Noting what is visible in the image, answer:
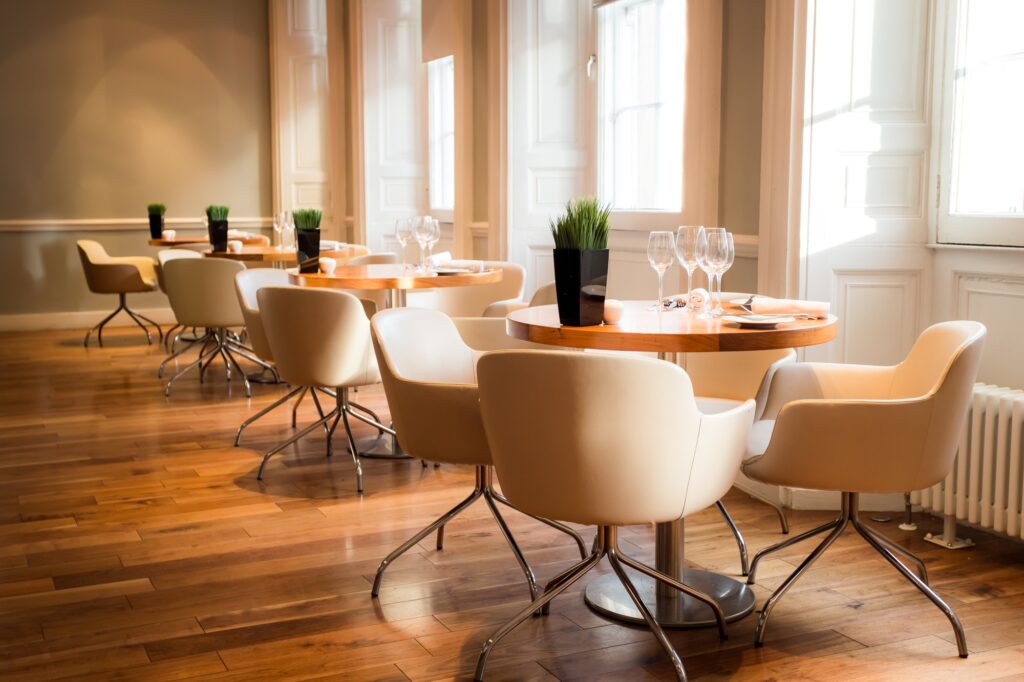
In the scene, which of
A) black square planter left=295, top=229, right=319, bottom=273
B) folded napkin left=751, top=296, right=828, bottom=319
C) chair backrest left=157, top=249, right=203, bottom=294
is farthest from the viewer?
chair backrest left=157, top=249, right=203, bottom=294

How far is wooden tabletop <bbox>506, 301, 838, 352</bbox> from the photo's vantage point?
2.62 m

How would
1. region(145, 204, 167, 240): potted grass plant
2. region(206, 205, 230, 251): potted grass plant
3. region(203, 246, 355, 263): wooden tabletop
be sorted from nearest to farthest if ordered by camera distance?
region(203, 246, 355, 263): wooden tabletop < region(206, 205, 230, 251): potted grass plant < region(145, 204, 167, 240): potted grass plant

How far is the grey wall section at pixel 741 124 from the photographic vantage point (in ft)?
14.0

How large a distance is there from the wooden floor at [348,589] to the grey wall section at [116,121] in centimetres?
512

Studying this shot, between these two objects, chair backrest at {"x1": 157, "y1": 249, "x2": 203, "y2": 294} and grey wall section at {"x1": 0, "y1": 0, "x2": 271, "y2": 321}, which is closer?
chair backrest at {"x1": 157, "y1": 249, "x2": 203, "y2": 294}

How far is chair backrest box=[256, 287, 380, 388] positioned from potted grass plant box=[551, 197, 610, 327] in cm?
168

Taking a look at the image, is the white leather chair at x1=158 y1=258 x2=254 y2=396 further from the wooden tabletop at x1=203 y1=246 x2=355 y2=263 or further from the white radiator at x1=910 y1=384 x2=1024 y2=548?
the white radiator at x1=910 y1=384 x2=1024 y2=548

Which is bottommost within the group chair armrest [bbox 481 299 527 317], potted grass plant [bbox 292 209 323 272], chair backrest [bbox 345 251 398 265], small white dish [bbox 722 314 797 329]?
chair armrest [bbox 481 299 527 317]

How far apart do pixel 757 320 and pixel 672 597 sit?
0.83m

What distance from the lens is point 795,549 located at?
358 centimetres

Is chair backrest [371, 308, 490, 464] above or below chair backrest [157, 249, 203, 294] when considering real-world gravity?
below

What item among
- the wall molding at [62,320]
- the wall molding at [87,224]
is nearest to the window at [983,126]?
the wall molding at [62,320]

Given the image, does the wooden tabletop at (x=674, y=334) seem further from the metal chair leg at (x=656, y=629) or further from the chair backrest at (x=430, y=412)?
the metal chair leg at (x=656, y=629)

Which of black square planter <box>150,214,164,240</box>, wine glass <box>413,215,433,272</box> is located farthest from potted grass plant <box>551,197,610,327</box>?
black square planter <box>150,214,164,240</box>
